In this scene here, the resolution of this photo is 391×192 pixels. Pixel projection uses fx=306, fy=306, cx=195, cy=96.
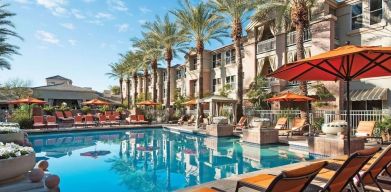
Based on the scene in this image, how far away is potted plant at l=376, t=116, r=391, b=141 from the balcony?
13708 millimetres

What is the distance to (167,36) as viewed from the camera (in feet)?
112

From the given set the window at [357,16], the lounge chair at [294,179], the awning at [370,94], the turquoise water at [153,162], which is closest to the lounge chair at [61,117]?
the turquoise water at [153,162]

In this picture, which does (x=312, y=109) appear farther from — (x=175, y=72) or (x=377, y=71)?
(x=175, y=72)

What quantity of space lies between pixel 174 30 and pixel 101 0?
14.7m

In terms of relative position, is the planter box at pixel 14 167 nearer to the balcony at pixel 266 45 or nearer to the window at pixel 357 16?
the window at pixel 357 16

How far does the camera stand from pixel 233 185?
635 centimetres

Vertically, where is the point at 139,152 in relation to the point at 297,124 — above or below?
below

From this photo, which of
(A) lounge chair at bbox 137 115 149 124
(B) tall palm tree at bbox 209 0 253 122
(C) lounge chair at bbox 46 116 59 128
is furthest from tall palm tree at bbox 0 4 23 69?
(B) tall palm tree at bbox 209 0 253 122

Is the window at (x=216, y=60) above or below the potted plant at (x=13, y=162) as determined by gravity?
above

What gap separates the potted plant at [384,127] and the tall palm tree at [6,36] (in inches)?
1147

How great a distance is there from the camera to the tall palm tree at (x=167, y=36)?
34156 mm

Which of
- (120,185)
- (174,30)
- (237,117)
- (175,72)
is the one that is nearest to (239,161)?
(120,185)

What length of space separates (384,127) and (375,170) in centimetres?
1117

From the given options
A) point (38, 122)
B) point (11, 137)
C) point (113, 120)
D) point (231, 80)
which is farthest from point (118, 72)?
point (11, 137)
